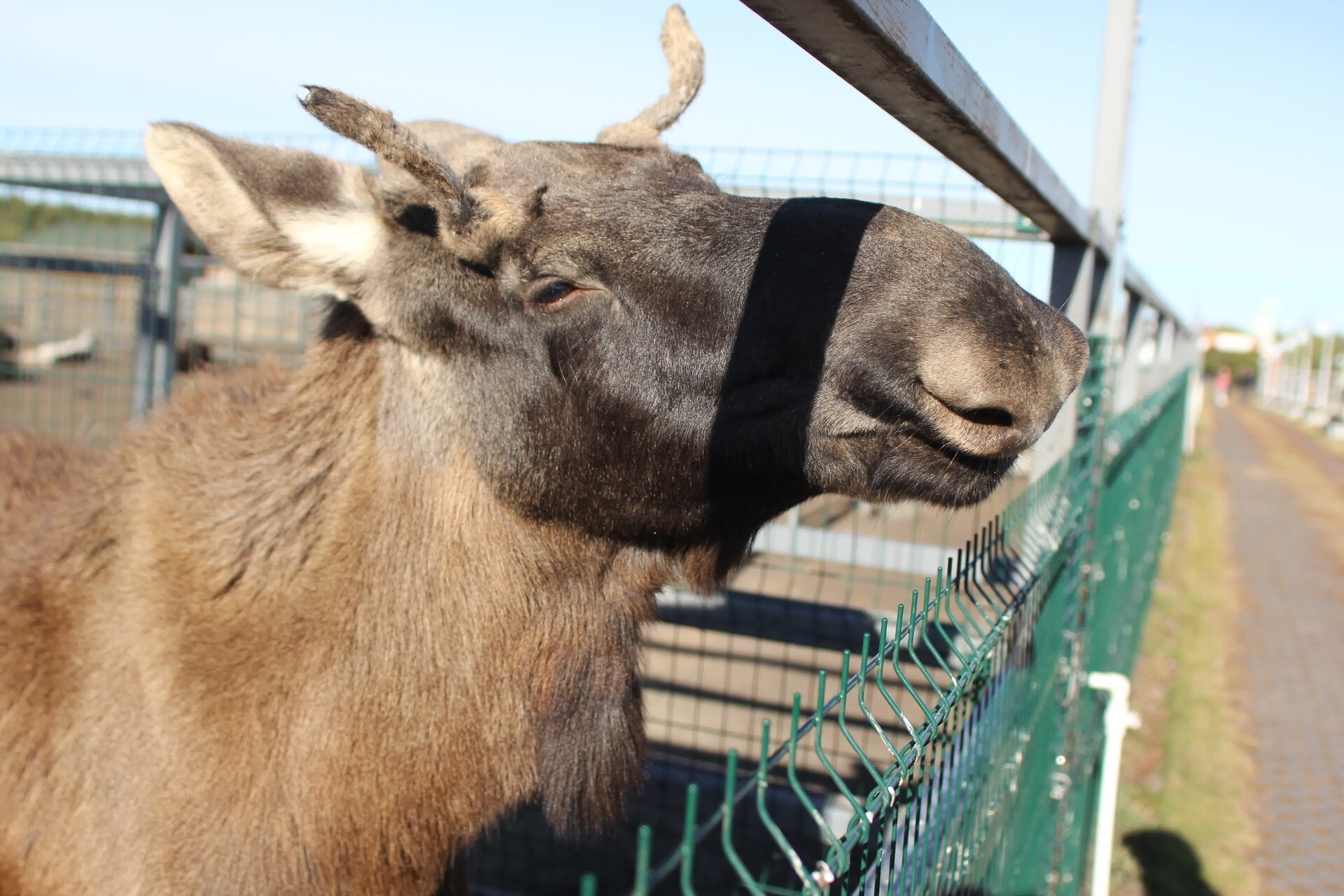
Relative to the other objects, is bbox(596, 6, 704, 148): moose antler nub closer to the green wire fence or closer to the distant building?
the green wire fence

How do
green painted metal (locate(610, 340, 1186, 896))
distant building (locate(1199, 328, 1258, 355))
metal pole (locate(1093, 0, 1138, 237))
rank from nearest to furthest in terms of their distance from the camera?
1. green painted metal (locate(610, 340, 1186, 896))
2. metal pole (locate(1093, 0, 1138, 237))
3. distant building (locate(1199, 328, 1258, 355))

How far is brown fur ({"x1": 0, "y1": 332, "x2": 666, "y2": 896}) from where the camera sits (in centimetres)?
246

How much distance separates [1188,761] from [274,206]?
793cm

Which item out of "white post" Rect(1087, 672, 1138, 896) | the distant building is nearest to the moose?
"white post" Rect(1087, 672, 1138, 896)

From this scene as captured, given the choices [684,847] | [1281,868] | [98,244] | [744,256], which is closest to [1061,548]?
[744,256]

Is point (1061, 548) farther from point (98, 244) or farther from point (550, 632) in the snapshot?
point (98, 244)

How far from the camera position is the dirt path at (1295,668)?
6.67 metres

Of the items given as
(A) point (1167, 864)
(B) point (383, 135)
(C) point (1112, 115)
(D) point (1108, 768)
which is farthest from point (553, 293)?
(A) point (1167, 864)

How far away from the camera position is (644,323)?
2.35m

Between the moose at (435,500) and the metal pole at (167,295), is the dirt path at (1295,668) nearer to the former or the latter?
the moose at (435,500)

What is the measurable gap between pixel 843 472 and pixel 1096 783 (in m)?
4.38

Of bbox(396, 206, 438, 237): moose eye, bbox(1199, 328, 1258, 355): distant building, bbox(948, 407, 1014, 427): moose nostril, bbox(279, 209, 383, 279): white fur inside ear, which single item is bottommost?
bbox(948, 407, 1014, 427): moose nostril

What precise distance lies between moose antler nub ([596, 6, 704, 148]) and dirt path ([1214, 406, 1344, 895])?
5.99 m

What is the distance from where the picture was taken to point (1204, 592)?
43.4ft
